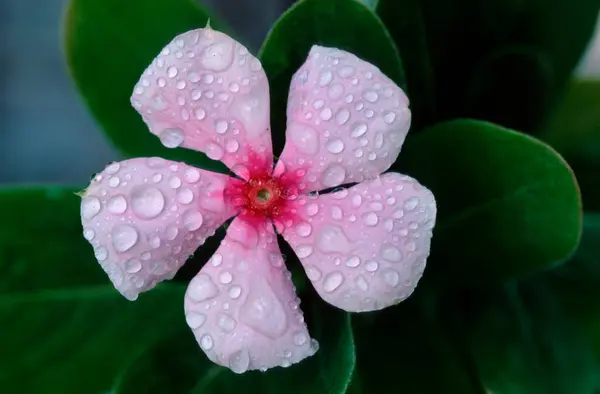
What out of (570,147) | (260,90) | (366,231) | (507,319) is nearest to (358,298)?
(366,231)

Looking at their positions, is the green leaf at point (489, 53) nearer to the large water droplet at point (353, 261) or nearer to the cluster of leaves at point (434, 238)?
the cluster of leaves at point (434, 238)

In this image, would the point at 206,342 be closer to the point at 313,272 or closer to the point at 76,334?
the point at 313,272

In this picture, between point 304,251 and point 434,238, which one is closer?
point 304,251

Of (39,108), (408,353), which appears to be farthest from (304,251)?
(39,108)

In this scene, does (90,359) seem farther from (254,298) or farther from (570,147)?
(570,147)

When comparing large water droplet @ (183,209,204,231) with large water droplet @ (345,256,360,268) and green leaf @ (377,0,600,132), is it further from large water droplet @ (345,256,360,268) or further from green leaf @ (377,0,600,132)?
green leaf @ (377,0,600,132)

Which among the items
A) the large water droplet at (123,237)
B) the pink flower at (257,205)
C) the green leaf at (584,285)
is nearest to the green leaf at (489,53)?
the green leaf at (584,285)
